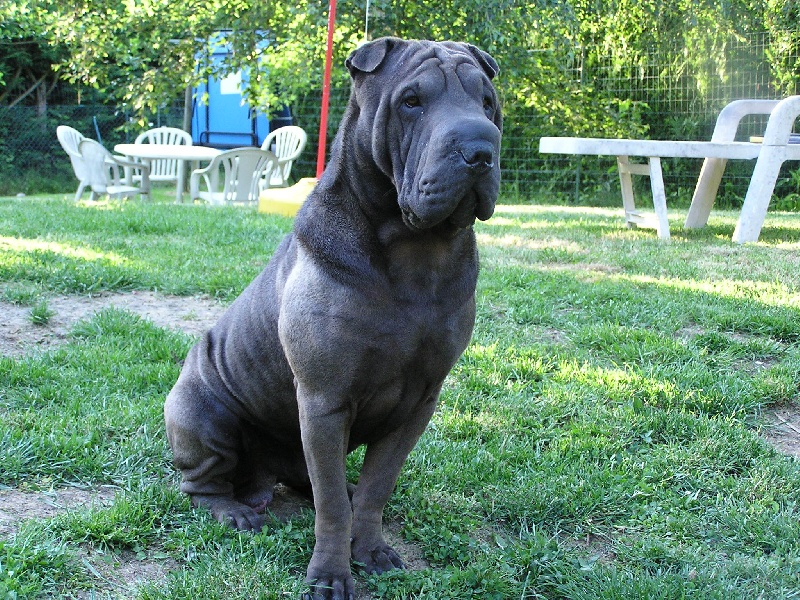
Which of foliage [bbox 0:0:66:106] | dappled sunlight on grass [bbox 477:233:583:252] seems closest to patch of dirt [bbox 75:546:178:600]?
dappled sunlight on grass [bbox 477:233:583:252]

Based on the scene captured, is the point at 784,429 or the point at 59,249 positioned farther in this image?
the point at 59,249

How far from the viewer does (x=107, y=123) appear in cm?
1878

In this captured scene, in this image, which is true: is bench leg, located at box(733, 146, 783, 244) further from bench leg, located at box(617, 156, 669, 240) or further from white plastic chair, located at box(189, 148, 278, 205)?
white plastic chair, located at box(189, 148, 278, 205)

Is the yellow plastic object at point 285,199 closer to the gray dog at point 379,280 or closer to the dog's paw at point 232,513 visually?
the dog's paw at point 232,513

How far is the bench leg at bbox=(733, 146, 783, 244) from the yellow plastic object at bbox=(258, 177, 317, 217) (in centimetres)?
437

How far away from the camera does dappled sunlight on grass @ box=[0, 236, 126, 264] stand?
6.29 m

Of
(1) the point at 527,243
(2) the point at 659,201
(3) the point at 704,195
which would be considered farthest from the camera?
(3) the point at 704,195

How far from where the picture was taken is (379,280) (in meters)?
2.46

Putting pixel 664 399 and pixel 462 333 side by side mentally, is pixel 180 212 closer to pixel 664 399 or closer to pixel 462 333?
pixel 664 399

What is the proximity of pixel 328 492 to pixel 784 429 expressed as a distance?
7.47 feet

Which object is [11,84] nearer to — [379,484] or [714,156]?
[714,156]

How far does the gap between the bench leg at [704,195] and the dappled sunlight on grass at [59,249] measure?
19.5 feet

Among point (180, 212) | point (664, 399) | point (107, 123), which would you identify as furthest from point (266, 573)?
Result: point (107, 123)

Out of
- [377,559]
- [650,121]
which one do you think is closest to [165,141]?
[650,121]
